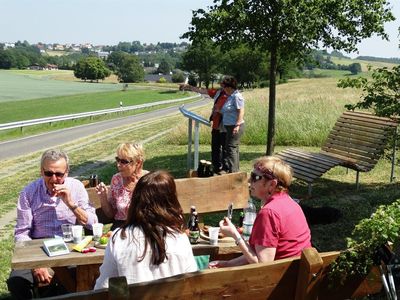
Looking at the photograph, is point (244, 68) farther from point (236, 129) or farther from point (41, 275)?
point (41, 275)

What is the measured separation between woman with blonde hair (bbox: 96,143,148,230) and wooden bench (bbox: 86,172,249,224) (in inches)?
8.3

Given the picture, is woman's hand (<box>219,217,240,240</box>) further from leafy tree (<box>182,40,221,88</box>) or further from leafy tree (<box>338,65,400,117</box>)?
leafy tree (<box>182,40,221,88</box>)

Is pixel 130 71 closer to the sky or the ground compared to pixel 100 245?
closer to the ground

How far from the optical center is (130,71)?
134 m

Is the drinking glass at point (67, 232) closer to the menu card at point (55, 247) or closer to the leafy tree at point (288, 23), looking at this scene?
the menu card at point (55, 247)

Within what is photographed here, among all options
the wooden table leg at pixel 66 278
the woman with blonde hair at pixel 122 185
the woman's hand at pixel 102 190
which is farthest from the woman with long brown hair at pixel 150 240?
the woman's hand at pixel 102 190

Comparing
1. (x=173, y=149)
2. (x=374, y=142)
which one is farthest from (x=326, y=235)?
(x=173, y=149)

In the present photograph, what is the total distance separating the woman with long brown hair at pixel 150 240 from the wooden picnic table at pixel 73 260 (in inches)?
25.7

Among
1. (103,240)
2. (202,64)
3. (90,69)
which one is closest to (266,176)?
(103,240)

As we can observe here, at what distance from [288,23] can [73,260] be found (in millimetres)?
7796

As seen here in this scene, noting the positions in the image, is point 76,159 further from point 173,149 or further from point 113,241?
point 113,241

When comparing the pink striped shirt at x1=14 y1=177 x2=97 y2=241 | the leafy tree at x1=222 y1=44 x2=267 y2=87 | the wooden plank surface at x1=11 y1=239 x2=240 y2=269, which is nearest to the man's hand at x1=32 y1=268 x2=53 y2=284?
the wooden plank surface at x1=11 y1=239 x2=240 y2=269

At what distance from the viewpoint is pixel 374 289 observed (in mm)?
3070

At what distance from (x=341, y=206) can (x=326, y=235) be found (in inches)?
62.3
